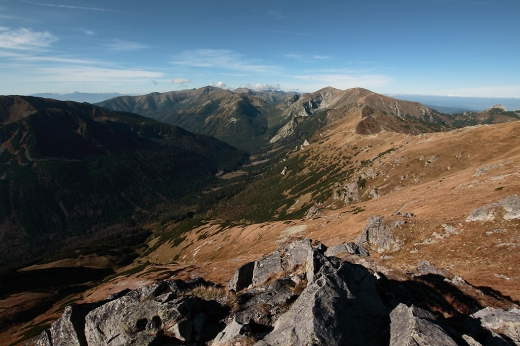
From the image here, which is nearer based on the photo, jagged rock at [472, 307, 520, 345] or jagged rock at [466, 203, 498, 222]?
jagged rock at [472, 307, 520, 345]

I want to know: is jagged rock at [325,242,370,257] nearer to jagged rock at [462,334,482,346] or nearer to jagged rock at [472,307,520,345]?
jagged rock at [472,307,520,345]

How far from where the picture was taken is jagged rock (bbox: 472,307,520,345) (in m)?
14.8

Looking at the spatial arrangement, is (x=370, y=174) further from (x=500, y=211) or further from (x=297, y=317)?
(x=297, y=317)

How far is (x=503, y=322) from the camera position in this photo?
50.9 feet

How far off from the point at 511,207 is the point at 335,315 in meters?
43.0

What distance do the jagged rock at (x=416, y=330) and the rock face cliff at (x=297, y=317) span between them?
0.04m

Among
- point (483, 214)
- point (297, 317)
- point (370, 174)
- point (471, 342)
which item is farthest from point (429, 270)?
point (370, 174)

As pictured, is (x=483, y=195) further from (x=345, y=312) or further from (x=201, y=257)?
(x=201, y=257)

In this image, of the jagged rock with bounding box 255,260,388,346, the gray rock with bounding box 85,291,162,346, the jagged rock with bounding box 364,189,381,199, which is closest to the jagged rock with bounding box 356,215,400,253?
the jagged rock with bounding box 255,260,388,346

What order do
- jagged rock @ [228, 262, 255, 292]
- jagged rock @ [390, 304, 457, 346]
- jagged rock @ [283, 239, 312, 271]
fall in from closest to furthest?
jagged rock @ [390, 304, 457, 346], jagged rock @ [228, 262, 255, 292], jagged rock @ [283, 239, 312, 271]

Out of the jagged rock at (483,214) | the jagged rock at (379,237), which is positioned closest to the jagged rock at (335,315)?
the jagged rock at (379,237)

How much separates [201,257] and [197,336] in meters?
130

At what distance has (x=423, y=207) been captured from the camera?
194 feet

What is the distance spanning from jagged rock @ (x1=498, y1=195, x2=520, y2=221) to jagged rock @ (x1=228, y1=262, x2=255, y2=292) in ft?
131
